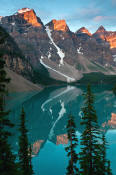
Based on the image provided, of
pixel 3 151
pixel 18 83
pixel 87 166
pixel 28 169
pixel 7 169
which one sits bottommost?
pixel 28 169

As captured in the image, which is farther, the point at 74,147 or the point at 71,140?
the point at 74,147

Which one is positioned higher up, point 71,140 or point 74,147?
point 71,140

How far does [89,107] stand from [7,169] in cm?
891

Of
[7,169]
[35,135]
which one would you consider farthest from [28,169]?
[35,135]

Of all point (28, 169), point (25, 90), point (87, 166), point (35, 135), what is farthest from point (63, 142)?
point (25, 90)

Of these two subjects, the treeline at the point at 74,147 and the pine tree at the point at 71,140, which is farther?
the pine tree at the point at 71,140

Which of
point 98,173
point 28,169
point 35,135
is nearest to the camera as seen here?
point 98,173

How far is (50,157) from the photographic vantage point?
33.4m

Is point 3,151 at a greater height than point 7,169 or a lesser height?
greater

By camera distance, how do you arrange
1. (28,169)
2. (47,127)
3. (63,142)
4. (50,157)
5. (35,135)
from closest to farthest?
1. (28,169)
2. (50,157)
3. (63,142)
4. (35,135)
5. (47,127)

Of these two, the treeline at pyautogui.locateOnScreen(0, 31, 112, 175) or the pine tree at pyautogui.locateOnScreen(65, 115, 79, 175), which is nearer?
the treeline at pyautogui.locateOnScreen(0, 31, 112, 175)

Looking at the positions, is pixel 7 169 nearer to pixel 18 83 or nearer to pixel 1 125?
pixel 1 125

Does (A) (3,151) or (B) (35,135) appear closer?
(A) (3,151)

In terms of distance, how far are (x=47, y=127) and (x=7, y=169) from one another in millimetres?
48062
